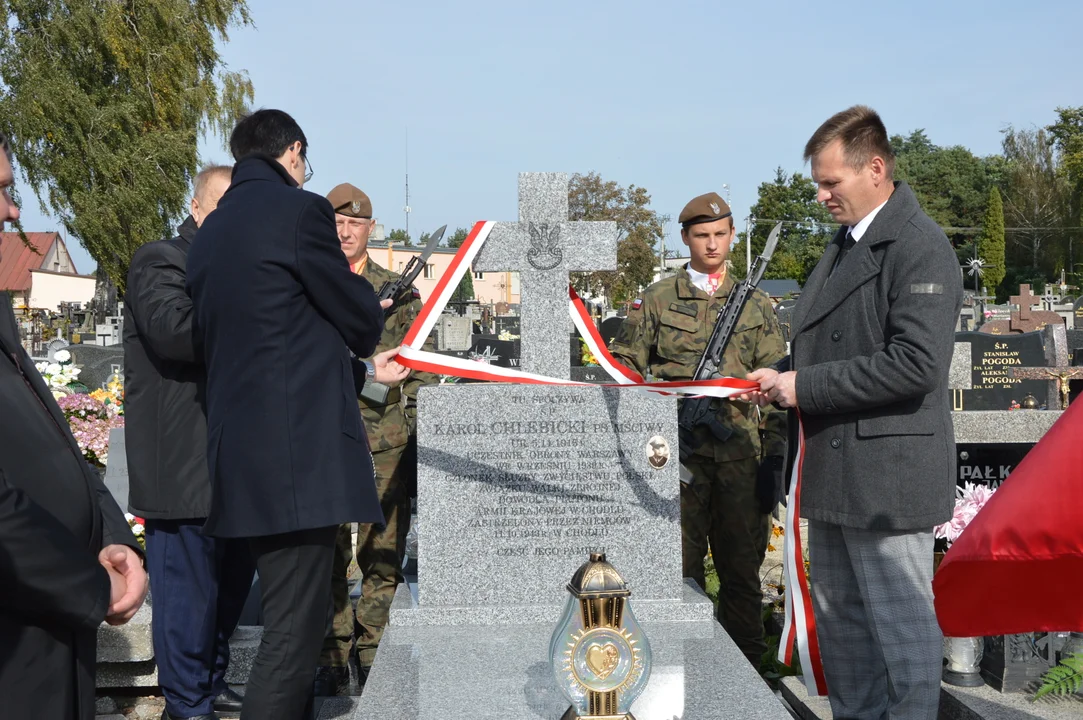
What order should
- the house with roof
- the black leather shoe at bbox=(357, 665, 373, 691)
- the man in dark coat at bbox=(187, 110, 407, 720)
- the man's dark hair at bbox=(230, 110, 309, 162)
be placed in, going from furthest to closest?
the house with roof → the black leather shoe at bbox=(357, 665, 373, 691) → the man's dark hair at bbox=(230, 110, 309, 162) → the man in dark coat at bbox=(187, 110, 407, 720)

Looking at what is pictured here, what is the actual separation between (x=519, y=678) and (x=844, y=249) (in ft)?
6.01

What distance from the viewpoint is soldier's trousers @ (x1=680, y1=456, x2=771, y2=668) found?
492 centimetres

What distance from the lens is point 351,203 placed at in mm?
5219

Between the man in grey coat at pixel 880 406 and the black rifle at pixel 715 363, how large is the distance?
90 cm

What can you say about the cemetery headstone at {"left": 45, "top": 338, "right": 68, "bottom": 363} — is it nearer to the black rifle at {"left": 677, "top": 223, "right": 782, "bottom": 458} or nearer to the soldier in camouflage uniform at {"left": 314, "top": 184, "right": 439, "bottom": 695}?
the soldier in camouflage uniform at {"left": 314, "top": 184, "right": 439, "bottom": 695}

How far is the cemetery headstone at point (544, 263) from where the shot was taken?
4.53 meters

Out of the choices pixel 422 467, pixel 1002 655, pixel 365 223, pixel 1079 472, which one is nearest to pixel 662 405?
pixel 422 467

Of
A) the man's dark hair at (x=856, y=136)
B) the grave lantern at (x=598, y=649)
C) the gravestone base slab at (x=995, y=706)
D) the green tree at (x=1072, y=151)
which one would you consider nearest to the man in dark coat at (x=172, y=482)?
the grave lantern at (x=598, y=649)

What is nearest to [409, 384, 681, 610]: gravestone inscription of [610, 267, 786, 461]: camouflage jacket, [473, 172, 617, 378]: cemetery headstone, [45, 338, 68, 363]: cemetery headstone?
[473, 172, 617, 378]: cemetery headstone

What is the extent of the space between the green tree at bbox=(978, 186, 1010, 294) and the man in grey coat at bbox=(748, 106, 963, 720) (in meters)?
64.7

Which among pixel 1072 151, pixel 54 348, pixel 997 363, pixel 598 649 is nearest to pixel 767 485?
pixel 598 649

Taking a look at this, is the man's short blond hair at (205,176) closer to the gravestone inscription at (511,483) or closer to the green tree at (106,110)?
the gravestone inscription at (511,483)

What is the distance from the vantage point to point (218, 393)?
3.23m

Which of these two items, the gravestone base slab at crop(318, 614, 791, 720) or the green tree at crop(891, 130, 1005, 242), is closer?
the gravestone base slab at crop(318, 614, 791, 720)
